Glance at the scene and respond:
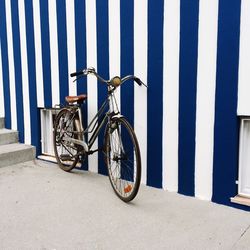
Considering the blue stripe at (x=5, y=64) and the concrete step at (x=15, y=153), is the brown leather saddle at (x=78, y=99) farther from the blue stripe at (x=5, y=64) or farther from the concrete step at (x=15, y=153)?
the blue stripe at (x=5, y=64)

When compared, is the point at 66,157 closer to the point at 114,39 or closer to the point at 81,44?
the point at 81,44

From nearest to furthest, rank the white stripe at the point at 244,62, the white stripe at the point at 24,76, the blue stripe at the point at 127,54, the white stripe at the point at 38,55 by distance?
1. the white stripe at the point at 244,62
2. the blue stripe at the point at 127,54
3. the white stripe at the point at 38,55
4. the white stripe at the point at 24,76

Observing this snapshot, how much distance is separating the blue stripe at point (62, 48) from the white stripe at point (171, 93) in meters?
1.26

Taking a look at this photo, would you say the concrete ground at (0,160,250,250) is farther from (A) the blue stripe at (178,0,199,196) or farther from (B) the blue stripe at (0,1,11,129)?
(B) the blue stripe at (0,1,11,129)

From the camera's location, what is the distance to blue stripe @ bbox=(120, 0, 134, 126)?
9.75 ft

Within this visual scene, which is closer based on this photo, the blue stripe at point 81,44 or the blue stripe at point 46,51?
the blue stripe at point 81,44

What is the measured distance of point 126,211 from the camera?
2.49 metres

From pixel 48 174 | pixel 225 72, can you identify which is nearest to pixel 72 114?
pixel 48 174

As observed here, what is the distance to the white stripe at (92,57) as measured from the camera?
3.26 m

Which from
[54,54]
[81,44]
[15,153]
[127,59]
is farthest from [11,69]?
[127,59]

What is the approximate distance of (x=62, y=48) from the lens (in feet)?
11.8

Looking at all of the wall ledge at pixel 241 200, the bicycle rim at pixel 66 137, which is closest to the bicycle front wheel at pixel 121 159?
the bicycle rim at pixel 66 137

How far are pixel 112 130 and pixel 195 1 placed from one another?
121cm

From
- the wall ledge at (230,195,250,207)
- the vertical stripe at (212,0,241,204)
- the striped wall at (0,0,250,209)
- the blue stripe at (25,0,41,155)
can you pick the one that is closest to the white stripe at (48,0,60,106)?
the striped wall at (0,0,250,209)
